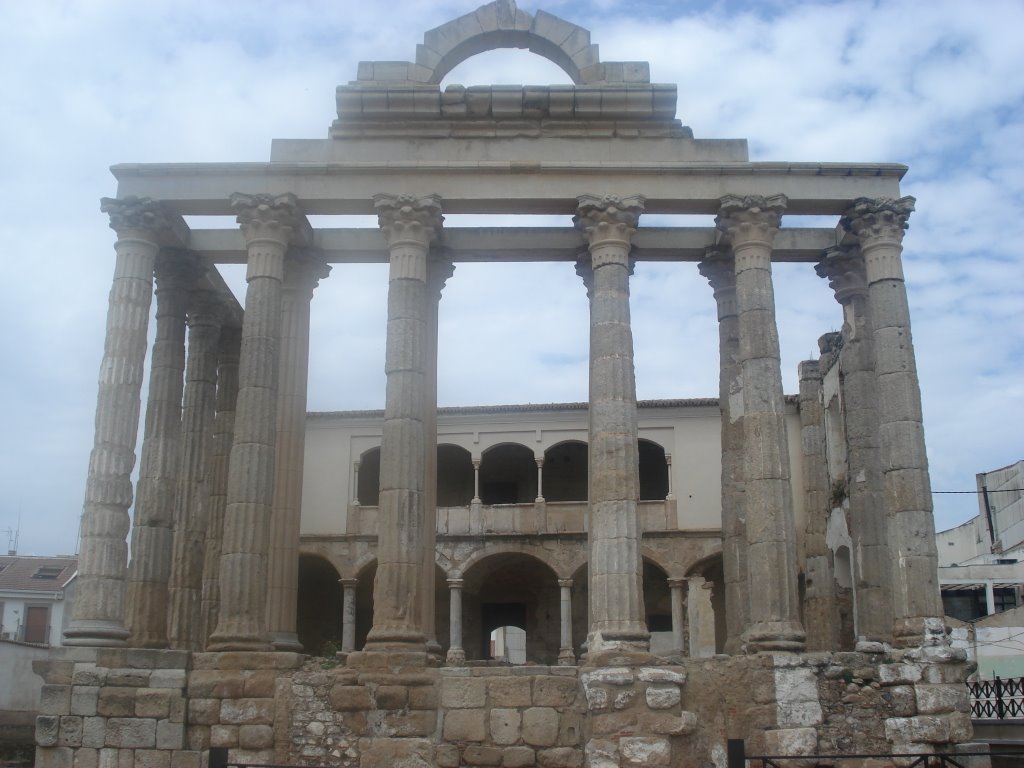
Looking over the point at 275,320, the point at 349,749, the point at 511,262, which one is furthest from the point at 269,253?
the point at 349,749

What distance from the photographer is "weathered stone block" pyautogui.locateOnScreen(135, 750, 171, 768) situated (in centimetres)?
1590

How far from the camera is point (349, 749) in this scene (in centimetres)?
1570

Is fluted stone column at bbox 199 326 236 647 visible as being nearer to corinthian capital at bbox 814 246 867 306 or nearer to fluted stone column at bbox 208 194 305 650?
fluted stone column at bbox 208 194 305 650

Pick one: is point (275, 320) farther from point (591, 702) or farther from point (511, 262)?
point (591, 702)

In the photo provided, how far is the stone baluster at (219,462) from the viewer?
2075 cm

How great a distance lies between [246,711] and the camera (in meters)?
16.0

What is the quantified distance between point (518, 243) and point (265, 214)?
15.3ft

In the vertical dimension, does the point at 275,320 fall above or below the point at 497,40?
below

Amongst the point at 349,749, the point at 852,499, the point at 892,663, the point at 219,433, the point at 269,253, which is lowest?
the point at 349,749

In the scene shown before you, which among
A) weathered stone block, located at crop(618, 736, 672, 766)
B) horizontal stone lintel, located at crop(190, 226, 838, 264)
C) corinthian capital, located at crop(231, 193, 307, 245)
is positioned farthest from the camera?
horizontal stone lintel, located at crop(190, 226, 838, 264)

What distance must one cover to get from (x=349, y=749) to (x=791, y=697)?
6.41 meters

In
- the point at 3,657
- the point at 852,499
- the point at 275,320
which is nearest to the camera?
the point at 275,320

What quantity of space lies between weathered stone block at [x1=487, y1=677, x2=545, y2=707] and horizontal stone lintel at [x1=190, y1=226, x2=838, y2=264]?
309 inches

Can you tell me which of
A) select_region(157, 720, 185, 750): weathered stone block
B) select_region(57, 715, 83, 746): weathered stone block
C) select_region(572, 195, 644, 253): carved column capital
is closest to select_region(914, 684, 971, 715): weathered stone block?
select_region(572, 195, 644, 253): carved column capital
